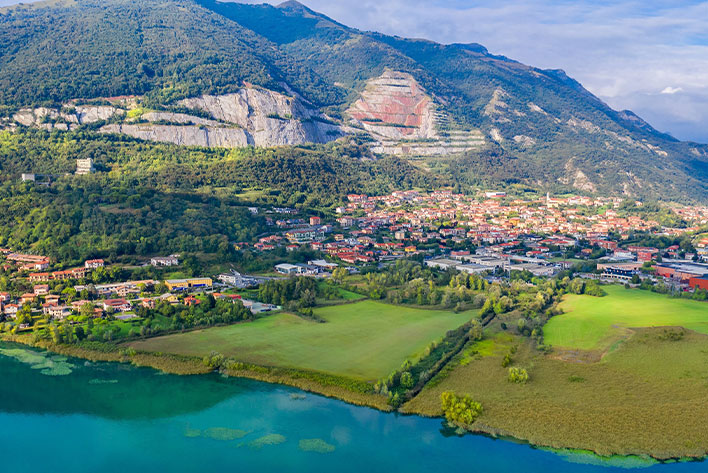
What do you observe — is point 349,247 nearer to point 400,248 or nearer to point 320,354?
point 400,248

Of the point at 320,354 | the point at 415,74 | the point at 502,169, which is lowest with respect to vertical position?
the point at 320,354

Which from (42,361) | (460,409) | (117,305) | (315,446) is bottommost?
(42,361)

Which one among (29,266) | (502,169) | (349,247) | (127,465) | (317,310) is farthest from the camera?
(502,169)

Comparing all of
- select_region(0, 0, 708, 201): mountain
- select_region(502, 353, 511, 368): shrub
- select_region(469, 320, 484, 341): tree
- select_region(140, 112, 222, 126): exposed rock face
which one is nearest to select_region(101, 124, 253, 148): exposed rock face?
select_region(0, 0, 708, 201): mountain

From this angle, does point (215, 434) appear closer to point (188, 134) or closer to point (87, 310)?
point (87, 310)

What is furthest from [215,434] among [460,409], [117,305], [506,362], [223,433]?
[117,305]

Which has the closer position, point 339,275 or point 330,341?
point 330,341

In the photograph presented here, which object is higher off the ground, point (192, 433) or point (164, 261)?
point (164, 261)

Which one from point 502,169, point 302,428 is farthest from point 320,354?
point 502,169
